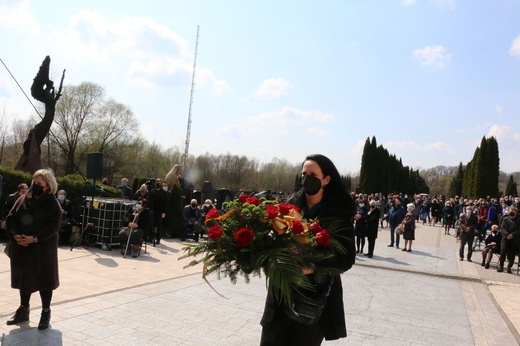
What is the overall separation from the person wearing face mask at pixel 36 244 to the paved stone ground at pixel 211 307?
1.20ft

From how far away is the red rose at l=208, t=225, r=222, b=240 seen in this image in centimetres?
248

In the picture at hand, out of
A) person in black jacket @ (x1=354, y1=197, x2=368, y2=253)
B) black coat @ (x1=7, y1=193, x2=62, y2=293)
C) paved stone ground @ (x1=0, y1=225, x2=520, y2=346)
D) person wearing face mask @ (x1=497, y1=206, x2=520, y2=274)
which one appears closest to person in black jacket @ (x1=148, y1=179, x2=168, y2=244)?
paved stone ground @ (x1=0, y1=225, x2=520, y2=346)

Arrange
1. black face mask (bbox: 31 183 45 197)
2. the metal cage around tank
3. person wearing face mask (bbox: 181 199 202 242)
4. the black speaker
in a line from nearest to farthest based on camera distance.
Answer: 1. black face mask (bbox: 31 183 45 197)
2. the metal cage around tank
3. the black speaker
4. person wearing face mask (bbox: 181 199 202 242)

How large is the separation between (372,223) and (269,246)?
11920mm

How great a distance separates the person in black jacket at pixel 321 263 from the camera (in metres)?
2.72

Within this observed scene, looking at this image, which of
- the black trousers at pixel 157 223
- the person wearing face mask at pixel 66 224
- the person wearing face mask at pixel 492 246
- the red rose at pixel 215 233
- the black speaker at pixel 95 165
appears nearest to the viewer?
the red rose at pixel 215 233

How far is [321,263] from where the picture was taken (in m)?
2.59

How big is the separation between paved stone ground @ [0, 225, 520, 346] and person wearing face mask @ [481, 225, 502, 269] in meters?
1.98

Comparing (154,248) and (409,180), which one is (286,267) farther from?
(409,180)

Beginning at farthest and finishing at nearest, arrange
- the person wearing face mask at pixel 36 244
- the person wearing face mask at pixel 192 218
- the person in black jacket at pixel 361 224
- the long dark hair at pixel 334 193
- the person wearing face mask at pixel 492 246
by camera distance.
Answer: the person wearing face mask at pixel 192 218, the person in black jacket at pixel 361 224, the person wearing face mask at pixel 492 246, the person wearing face mask at pixel 36 244, the long dark hair at pixel 334 193

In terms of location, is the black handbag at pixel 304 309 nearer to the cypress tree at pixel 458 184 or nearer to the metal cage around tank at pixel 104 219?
the metal cage around tank at pixel 104 219

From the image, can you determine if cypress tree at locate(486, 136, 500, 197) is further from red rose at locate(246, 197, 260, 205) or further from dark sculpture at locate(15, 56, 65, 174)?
red rose at locate(246, 197, 260, 205)

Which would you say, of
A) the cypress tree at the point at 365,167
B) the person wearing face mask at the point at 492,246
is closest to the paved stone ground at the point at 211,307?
the person wearing face mask at the point at 492,246

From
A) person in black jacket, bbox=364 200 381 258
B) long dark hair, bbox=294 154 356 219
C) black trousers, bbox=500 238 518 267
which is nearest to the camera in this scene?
long dark hair, bbox=294 154 356 219
